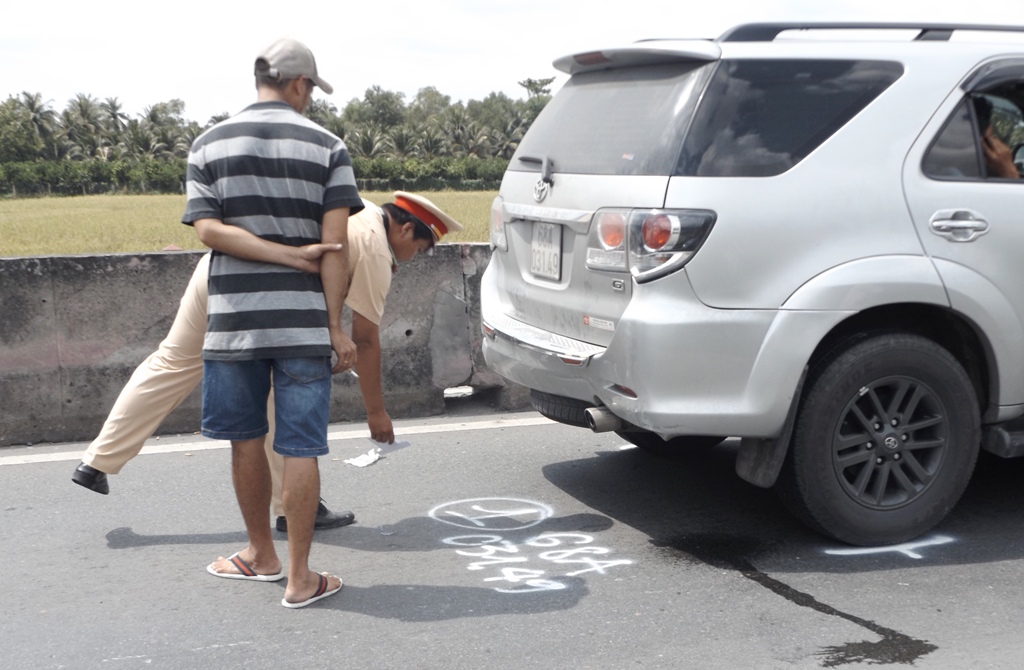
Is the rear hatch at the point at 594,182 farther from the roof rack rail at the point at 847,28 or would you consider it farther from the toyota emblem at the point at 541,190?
the roof rack rail at the point at 847,28

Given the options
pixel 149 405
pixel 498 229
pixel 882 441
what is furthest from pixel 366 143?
pixel 882 441

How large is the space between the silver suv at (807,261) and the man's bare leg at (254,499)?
47.1 inches

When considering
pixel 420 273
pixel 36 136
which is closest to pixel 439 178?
pixel 36 136

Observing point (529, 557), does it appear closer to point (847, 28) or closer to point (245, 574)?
point (245, 574)

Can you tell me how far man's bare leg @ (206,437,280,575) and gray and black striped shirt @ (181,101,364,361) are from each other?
0.37 m

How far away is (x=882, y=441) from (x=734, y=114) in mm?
1351

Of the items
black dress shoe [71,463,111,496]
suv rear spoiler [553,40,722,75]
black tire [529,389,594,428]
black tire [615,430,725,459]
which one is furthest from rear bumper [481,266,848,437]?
black dress shoe [71,463,111,496]

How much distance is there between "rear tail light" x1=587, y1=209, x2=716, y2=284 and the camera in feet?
13.0

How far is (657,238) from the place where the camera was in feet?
13.1

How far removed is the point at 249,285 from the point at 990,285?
2.72 meters

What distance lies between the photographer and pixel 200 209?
12.1 ft

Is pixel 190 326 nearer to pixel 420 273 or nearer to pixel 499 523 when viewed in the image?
pixel 499 523

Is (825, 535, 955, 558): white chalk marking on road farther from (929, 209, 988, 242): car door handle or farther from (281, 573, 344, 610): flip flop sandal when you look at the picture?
(281, 573, 344, 610): flip flop sandal

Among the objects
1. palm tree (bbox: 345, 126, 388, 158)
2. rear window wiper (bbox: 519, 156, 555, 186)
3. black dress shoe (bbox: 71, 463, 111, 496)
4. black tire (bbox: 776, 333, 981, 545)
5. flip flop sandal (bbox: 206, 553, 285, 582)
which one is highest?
palm tree (bbox: 345, 126, 388, 158)
